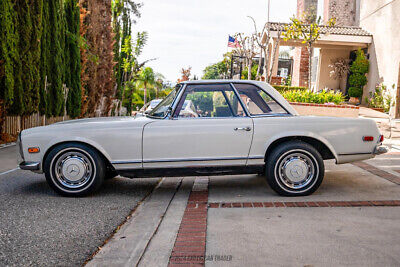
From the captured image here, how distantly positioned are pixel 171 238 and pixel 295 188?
6.87 ft

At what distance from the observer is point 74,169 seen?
5020mm

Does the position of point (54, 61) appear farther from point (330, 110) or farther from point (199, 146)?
point (330, 110)

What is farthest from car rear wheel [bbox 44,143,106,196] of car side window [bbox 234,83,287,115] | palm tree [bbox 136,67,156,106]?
palm tree [bbox 136,67,156,106]

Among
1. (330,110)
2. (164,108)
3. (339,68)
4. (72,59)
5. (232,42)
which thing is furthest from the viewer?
(232,42)

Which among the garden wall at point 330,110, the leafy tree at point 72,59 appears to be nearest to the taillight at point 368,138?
the garden wall at point 330,110

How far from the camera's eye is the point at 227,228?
3.83 m

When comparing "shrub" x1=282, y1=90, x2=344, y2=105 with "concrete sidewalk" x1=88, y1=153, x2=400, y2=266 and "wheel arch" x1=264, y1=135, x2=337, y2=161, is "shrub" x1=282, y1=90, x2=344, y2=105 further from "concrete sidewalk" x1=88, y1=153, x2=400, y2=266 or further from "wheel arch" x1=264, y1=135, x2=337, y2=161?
"wheel arch" x1=264, y1=135, x2=337, y2=161

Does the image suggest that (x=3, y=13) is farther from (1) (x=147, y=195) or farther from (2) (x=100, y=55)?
(2) (x=100, y=55)

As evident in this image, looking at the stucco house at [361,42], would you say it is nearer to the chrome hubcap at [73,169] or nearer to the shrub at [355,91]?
the shrub at [355,91]

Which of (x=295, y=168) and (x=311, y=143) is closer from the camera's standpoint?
(x=295, y=168)

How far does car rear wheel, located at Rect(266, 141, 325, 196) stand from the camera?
4965mm

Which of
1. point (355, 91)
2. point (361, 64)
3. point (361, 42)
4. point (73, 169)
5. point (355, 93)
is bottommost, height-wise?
point (73, 169)

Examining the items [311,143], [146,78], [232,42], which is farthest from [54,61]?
[146,78]

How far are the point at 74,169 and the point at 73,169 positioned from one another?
0.04ft
